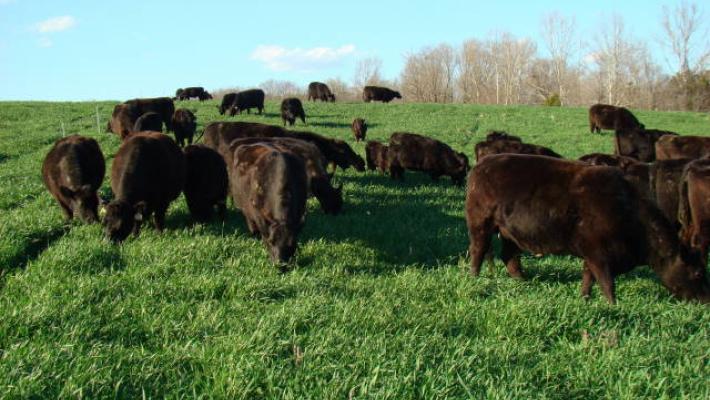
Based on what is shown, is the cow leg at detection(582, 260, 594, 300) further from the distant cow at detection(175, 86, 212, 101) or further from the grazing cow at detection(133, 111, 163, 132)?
the distant cow at detection(175, 86, 212, 101)

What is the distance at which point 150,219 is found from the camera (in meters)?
9.49

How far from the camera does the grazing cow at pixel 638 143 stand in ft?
60.5

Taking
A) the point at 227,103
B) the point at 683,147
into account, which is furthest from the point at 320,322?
the point at 227,103

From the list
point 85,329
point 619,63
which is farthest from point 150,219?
point 619,63

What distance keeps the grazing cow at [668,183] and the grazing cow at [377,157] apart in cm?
697

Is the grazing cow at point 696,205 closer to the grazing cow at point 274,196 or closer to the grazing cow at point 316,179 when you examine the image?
the grazing cow at point 274,196

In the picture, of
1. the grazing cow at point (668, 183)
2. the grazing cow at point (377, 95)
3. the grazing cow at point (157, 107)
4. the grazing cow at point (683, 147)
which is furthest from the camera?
the grazing cow at point (377, 95)

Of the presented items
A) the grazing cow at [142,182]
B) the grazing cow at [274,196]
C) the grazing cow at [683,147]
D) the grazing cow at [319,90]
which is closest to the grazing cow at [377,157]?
the grazing cow at [683,147]

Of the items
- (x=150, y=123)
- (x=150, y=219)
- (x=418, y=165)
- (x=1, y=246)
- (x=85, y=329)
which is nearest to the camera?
(x=85, y=329)

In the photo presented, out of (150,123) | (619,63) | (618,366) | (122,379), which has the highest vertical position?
(619,63)

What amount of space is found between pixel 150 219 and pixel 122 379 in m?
6.16

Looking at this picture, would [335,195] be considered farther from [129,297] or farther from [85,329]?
[85,329]

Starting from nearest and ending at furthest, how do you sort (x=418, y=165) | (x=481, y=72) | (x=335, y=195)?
(x=335, y=195) < (x=418, y=165) < (x=481, y=72)

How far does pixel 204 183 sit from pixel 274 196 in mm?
2506
